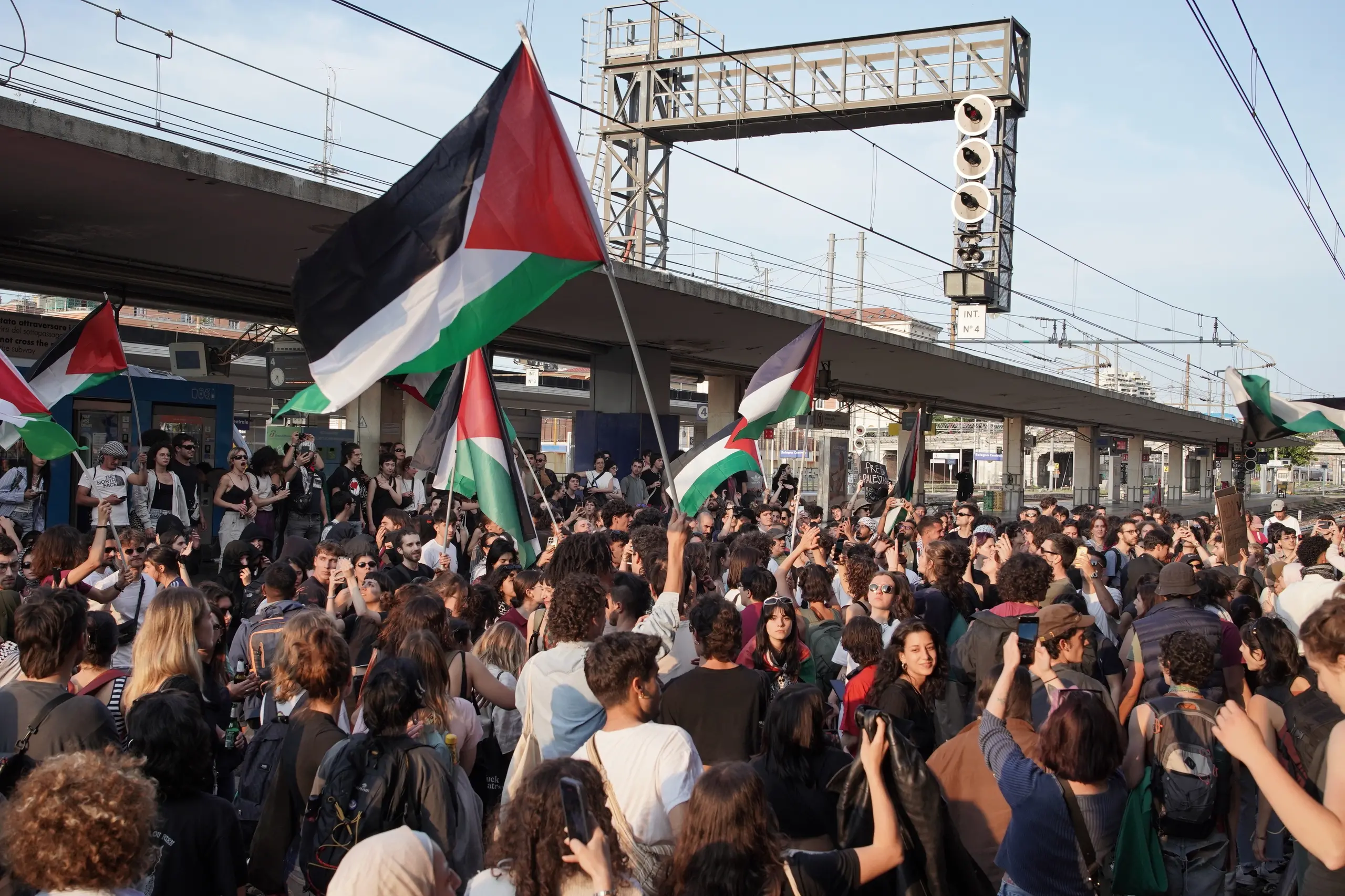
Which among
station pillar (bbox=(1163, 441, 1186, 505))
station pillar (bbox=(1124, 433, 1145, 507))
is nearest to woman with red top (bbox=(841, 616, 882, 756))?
station pillar (bbox=(1124, 433, 1145, 507))

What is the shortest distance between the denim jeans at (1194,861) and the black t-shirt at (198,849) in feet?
11.1

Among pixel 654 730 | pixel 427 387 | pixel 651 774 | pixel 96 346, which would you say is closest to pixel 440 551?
pixel 427 387

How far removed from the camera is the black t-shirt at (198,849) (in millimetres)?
3549

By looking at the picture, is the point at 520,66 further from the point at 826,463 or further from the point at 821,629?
the point at 826,463

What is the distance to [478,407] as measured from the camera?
8.91 m

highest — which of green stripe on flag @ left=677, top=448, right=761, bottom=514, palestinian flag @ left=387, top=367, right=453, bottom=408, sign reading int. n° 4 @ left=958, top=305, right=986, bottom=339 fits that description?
sign reading int. n° 4 @ left=958, top=305, right=986, bottom=339

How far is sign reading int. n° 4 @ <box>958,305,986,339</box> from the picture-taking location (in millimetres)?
21469

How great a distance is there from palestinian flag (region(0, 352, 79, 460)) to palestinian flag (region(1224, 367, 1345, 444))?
42.2ft

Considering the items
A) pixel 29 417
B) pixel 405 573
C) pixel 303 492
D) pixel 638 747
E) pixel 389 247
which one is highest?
pixel 389 247

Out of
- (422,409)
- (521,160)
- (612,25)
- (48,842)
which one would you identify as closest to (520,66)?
(521,160)

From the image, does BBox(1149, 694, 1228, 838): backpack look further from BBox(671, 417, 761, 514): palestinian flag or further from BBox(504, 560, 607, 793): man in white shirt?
BBox(671, 417, 761, 514): palestinian flag

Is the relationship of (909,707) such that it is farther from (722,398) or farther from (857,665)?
(722,398)

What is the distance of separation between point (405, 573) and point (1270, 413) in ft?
40.0

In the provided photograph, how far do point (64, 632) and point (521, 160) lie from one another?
10.5 feet
